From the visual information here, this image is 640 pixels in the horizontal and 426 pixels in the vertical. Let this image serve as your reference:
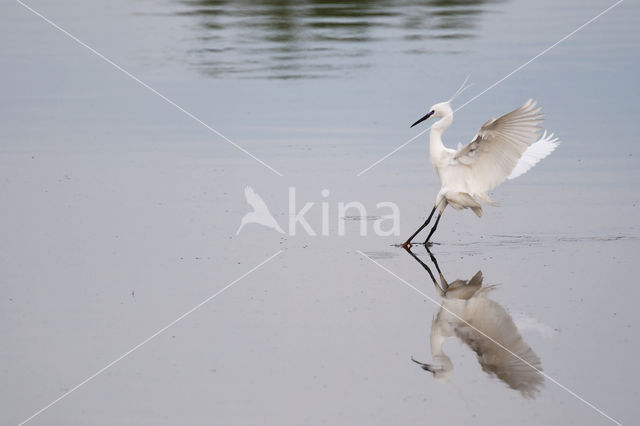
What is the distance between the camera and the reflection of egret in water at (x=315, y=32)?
1689cm

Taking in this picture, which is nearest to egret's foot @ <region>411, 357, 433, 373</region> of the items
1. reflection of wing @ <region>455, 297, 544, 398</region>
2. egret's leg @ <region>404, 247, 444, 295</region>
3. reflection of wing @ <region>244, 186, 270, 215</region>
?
reflection of wing @ <region>455, 297, 544, 398</region>

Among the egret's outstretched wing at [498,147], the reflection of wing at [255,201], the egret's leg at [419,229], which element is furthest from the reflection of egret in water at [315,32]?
the egret's leg at [419,229]

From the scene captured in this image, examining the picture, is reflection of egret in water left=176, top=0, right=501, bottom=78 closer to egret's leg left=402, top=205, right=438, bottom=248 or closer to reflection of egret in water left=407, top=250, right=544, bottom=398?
egret's leg left=402, top=205, right=438, bottom=248

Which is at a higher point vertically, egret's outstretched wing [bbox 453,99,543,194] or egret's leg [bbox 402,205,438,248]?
egret's outstretched wing [bbox 453,99,543,194]

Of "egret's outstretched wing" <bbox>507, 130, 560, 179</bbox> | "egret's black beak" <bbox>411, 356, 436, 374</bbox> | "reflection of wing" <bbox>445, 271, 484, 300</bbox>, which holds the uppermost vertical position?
"egret's outstretched wing" <bbox>507, 130, 560, 179</bbox>

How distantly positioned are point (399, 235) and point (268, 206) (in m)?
1.38

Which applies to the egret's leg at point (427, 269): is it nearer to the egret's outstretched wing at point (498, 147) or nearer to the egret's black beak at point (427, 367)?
the egret's outstretched wing at point (498, 147)

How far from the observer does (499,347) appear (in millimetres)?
6719

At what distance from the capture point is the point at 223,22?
20.9m

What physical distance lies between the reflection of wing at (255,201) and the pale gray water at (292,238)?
120 millimetres

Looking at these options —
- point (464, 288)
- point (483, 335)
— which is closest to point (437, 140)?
point (464, 288)

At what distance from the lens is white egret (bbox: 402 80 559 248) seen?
9211 mm

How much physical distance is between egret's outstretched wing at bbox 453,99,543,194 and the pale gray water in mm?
482

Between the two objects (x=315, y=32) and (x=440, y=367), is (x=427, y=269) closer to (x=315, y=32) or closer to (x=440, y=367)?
(x=440, y=367)
